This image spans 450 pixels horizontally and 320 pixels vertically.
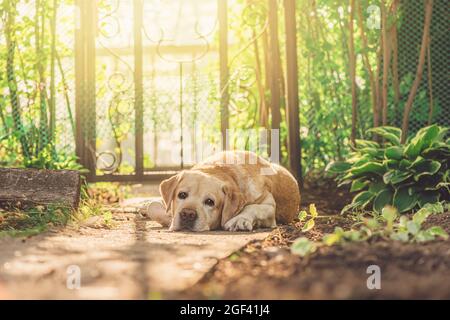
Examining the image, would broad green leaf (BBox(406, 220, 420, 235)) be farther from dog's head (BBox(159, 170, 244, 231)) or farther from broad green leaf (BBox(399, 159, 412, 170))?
broad green leaf (BBox(399, 159, 412, 170))

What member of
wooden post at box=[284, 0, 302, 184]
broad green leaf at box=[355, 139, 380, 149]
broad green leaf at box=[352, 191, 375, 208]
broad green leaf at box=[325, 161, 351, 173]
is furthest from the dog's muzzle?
wooden post at box=[284, 0, 302, 184]

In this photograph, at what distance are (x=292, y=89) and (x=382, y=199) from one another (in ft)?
5.81

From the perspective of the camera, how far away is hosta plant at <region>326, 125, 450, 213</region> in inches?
232

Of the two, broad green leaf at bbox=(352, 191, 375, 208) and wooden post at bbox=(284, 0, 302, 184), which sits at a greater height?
wooden post at bbox=(284, 0, 302, 184)

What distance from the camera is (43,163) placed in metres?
6.79

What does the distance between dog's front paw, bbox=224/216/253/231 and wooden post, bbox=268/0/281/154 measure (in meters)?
2.62

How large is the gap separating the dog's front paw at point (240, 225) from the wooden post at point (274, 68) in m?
2.62

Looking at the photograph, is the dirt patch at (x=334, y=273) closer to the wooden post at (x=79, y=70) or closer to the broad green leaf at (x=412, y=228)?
the broad green leaf at (x=412, y=228)

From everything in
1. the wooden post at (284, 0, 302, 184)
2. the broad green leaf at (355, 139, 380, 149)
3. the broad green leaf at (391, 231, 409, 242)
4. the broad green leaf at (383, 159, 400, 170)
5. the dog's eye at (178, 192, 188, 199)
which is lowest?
the broad green leaf at (391, 231, 409, 242)

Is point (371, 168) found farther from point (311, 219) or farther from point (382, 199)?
point (311, 219)

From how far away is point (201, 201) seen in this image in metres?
4.89

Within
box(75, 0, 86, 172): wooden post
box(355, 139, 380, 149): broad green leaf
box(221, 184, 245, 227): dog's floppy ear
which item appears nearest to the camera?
box(221, 184, 245, 227): dog's floppy ear
